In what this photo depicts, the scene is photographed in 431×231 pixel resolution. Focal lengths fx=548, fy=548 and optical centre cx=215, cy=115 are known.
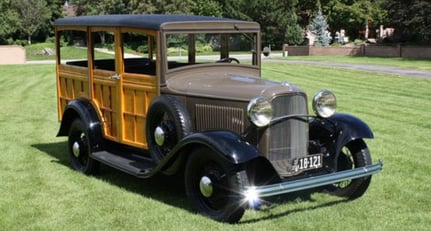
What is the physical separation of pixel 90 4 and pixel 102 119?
49.9 meters

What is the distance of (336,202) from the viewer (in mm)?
5781

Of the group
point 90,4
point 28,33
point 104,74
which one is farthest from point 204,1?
point 104,74

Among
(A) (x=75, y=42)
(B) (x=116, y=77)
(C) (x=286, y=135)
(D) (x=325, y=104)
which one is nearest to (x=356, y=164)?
(D) (x=325, y=104)

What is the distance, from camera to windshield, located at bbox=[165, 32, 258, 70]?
20.4 feet

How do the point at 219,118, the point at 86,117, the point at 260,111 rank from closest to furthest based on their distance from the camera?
the point at 260,111, the point at 219,118, the point at 86,117

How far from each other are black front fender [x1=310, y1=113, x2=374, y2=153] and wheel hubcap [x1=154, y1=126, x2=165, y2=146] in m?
1.58

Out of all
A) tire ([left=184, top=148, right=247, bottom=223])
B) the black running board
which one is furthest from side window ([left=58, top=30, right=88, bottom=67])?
tire ([left=184, top=148, right=247, bottom=223])

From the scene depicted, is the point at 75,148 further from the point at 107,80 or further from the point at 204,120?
the point at 204,120

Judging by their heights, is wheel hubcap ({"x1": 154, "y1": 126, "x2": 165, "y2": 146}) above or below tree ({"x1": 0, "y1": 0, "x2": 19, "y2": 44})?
below

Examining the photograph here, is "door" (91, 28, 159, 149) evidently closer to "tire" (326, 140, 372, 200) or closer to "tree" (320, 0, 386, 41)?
"tire" (326, 140, 372, 200)

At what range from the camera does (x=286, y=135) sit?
5.35 m

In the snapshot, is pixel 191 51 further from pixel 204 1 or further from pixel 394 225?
pixel 204 1

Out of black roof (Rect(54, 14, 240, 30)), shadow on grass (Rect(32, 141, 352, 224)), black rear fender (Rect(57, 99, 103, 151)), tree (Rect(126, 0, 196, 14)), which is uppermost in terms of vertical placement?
tree (Rect(126, 0, 196, 14))

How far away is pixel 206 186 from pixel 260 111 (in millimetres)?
888
